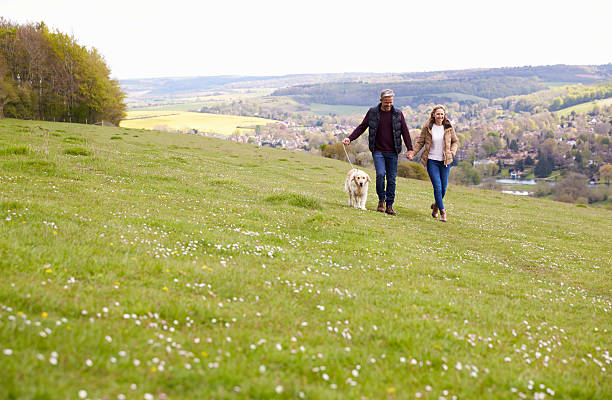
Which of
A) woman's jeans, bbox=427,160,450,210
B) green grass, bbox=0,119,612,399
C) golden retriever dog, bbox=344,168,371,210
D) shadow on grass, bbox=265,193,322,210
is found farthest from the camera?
golden retriever dog, bbox=344,168,371,210

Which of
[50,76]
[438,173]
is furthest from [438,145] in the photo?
[50,76]

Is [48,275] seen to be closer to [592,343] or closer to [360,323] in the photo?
[360,323]

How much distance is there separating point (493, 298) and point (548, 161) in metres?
174

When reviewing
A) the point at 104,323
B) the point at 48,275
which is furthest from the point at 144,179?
the point at 104,323

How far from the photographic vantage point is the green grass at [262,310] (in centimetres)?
421

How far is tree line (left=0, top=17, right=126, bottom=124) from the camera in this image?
208 ft

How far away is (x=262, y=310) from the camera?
20.0ft

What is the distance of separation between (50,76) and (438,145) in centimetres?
7107

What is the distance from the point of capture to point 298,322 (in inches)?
232

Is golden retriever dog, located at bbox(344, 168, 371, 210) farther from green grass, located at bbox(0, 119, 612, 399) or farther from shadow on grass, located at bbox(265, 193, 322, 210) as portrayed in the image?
green grass, located at bbox(0, 119, 612, 399)

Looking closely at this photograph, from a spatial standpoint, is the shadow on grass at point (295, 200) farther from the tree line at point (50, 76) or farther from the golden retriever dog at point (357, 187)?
the tree line at point (50, 76)

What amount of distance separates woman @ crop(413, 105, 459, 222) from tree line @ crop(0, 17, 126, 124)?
64.5 meters

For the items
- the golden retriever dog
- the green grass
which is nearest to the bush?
the golden retriever dog

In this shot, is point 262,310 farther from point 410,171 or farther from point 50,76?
point 410,171
